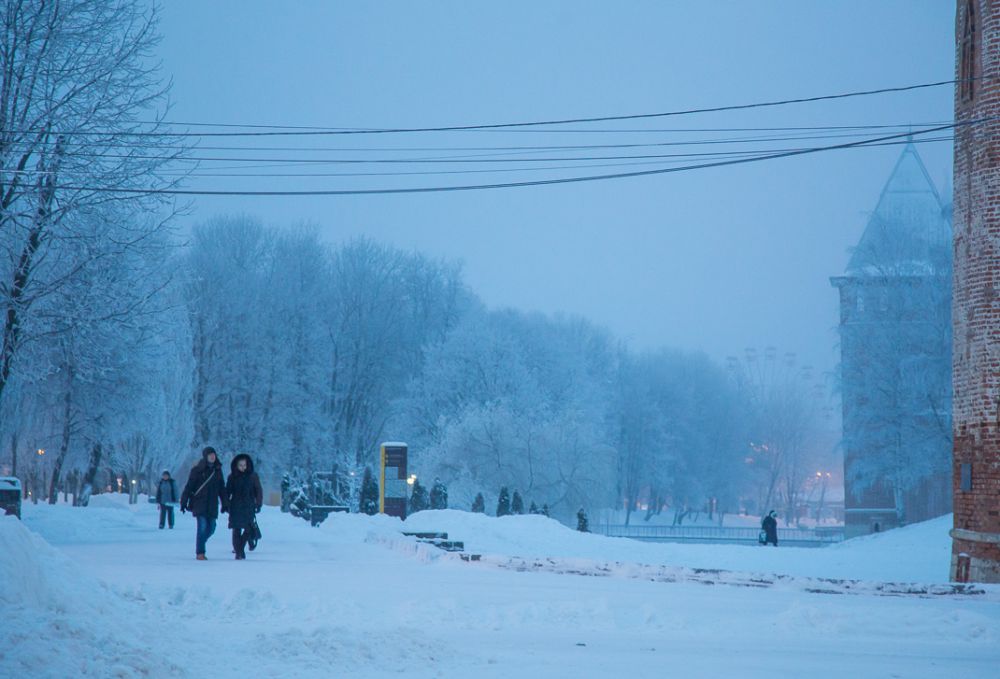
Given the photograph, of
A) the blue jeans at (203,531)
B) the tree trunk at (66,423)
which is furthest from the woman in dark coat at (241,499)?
the tree trunk at (66,423)

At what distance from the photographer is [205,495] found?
17547mm

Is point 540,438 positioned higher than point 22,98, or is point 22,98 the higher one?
point 22,98

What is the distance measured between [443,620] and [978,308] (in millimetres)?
11451

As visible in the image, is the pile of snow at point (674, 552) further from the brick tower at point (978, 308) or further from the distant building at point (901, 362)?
the distant building at point (901, 362)

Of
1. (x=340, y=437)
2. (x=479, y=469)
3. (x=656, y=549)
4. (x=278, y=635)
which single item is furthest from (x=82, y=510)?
(x=340, y=437)

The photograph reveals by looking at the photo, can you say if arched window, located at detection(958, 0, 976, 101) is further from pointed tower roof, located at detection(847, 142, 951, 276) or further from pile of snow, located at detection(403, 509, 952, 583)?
pointed tower roof, located at detection(847, 142, 951, 276)

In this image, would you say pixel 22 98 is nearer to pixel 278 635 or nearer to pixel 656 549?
pixel 278 635

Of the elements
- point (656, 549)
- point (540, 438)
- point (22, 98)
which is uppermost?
point (22, 98)

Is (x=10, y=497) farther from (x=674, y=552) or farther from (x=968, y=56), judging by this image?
(x=968, y=56)

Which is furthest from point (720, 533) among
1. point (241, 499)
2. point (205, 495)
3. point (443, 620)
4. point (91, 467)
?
point (443, 620)

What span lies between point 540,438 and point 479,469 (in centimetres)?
338

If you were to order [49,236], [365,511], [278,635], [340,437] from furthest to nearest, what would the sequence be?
[340,437] < [365,511] < [49,236] < [278,635]

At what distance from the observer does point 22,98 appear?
21.7 metres

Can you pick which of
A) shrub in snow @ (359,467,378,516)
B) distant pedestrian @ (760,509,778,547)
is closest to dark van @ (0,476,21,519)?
shrub in snow @ (359,467,378,516)
